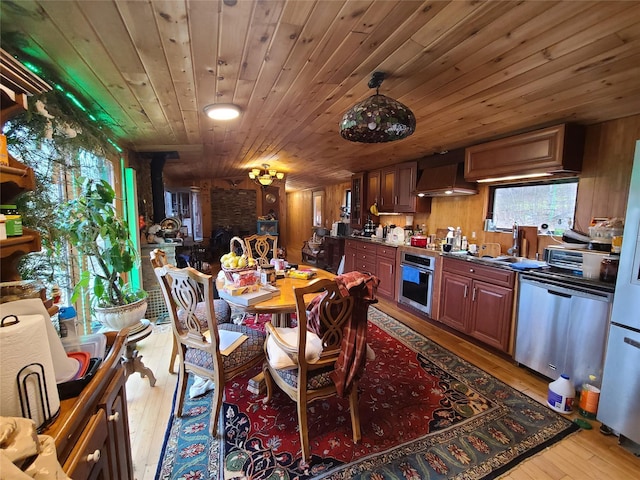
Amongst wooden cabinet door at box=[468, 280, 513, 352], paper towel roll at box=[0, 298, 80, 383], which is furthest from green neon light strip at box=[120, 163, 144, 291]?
wooden cabinet door at box=[468, 280, 513, 352]

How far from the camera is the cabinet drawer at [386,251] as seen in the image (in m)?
4.20

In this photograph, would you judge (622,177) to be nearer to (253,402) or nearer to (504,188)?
(504,188)

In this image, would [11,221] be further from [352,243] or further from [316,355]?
[352,243]

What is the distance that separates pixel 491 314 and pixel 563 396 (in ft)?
2.91

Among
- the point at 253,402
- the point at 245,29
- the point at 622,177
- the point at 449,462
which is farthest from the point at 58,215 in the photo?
the point at 622,177

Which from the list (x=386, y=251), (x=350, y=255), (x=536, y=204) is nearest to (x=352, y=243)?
(x=350, y=255)

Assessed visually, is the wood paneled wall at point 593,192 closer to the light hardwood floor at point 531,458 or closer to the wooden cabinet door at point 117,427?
the light hardwood floor at point 531,458

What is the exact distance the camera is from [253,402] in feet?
6.83

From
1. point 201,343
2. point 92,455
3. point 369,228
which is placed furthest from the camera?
point 369,228

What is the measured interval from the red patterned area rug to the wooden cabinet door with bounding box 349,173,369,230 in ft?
10.9

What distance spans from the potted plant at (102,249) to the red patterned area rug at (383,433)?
915 millimetres

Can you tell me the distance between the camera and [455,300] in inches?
126

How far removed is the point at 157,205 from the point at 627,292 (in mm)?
5222

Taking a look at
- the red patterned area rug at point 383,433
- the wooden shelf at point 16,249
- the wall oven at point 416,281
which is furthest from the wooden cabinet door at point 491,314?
the wooden shelf at point 16,249
